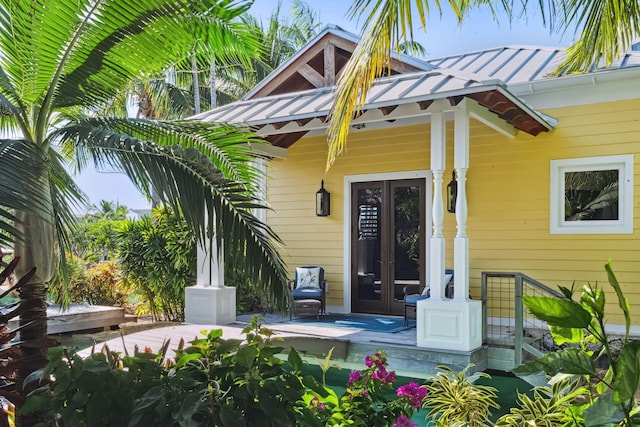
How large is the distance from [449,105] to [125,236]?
21.2 ft

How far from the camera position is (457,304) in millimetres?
5793

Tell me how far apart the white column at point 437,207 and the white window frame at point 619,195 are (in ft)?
6.88

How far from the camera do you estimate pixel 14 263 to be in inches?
89.5

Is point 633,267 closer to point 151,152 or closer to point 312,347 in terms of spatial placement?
point 312,347

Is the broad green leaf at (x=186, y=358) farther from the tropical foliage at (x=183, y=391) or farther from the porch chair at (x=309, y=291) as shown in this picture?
the porch chair at (x=309, y=291)

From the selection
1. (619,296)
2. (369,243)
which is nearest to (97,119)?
(619,296)

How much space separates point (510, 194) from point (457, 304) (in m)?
2.42

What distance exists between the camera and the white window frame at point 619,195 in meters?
6.77

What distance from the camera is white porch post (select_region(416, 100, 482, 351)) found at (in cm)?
576

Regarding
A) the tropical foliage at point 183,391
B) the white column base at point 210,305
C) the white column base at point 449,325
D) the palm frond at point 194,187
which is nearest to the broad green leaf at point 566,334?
the tropical foliage at point 183,391

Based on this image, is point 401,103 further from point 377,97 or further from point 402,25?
point 402,25

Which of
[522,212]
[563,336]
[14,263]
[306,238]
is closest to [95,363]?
[14,263]

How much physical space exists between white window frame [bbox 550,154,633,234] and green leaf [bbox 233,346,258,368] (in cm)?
661

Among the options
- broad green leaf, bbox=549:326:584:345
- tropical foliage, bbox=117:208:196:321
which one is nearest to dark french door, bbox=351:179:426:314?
tropical foliage, bbox=117:208:196:321
